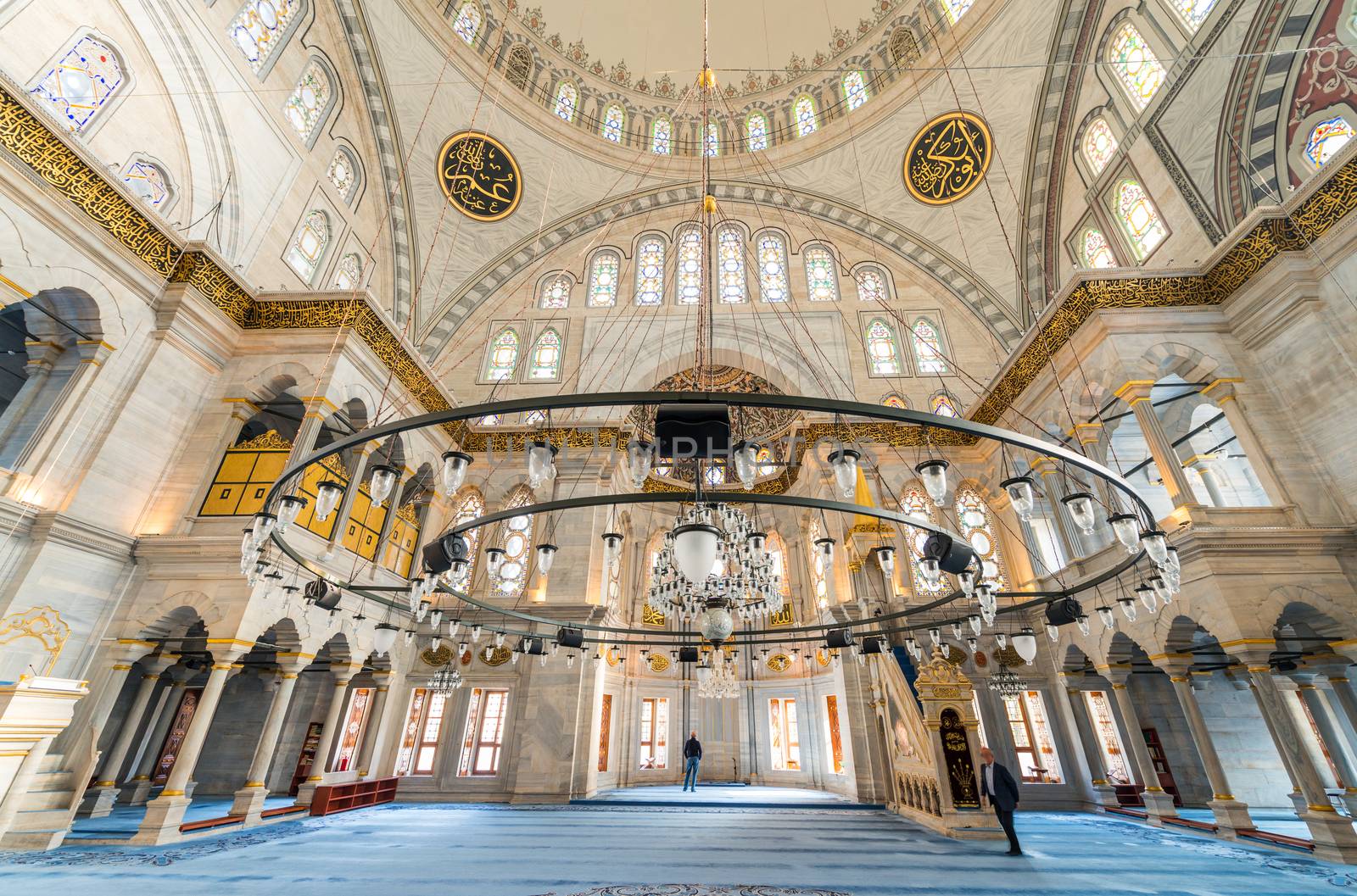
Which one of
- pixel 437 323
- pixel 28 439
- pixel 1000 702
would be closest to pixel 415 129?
pixel 437 323

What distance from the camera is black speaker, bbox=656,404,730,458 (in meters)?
3.18

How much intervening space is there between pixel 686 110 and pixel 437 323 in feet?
32.2

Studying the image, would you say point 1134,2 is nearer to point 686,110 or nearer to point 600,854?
point 686,110

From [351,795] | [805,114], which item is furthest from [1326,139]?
[351,795]

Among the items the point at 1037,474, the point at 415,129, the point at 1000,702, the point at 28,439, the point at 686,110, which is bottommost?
the point at 1000,702

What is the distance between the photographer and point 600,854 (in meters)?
5.95

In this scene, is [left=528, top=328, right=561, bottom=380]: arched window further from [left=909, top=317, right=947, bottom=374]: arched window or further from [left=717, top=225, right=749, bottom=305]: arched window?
[left=909, top=317, right=947, bottom=374]: arched window

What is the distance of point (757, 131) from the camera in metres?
16.7

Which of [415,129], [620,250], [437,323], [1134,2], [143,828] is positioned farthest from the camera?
[620,250]

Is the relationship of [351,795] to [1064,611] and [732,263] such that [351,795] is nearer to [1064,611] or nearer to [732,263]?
[1064,611]

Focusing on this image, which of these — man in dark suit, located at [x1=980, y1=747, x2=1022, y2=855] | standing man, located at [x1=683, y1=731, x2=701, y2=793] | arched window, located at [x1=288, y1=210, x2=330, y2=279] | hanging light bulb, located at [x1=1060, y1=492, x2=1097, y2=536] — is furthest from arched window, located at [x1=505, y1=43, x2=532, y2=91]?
man in dark suit, located at [x1=980, y1=747, x2=1022, y2=855]

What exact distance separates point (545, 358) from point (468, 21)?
Result: 29.0 feet

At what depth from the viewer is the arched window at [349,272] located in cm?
1203

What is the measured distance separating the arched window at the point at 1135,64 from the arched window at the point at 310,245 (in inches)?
643
